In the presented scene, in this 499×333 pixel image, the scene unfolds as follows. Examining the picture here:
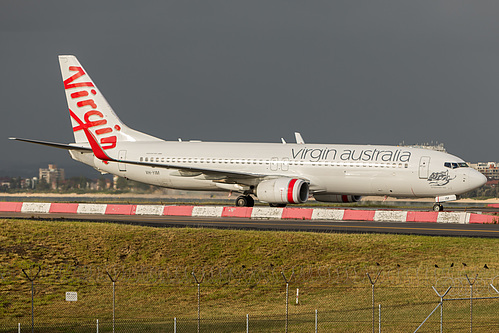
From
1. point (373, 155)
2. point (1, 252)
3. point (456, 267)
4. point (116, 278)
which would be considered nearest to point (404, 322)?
point (456, 267)

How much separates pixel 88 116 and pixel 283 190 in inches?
638

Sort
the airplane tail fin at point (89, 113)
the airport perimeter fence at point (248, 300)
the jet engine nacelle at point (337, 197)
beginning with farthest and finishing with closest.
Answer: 1. the airplane tail fin at point (89, 113)
2. the jet engine nacelle at point (337, 197)
3. the airport perimeter fence at point (248, 300)

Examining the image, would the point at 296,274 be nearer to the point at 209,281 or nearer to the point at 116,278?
the point at 209,281

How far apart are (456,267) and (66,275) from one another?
1407cm

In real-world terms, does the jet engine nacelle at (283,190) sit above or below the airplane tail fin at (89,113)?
below

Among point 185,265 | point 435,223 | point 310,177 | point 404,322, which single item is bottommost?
point 404,322

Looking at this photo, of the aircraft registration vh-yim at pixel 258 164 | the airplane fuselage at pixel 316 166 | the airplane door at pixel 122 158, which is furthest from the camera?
the airplane door at pixel 122 158

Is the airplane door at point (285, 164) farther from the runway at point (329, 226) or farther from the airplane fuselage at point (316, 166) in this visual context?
the runway at point (329, 226)

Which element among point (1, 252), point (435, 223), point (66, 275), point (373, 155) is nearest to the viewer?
point (66, 275)

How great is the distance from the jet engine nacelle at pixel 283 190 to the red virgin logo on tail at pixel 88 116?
40.0 ft

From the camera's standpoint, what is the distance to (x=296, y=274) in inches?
1029

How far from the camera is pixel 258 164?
146 feet

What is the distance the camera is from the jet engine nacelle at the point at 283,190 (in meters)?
40.8

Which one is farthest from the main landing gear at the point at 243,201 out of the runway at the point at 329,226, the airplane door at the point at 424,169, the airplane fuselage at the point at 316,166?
the airplane door at the point at 424,169
